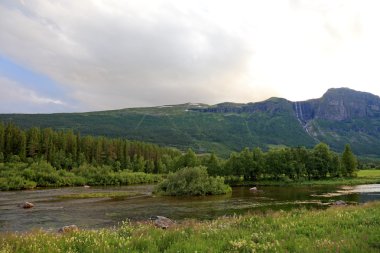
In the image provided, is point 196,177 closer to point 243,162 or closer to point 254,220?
point 243,162

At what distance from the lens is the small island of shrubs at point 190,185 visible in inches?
3364

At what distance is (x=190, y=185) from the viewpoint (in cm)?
8562

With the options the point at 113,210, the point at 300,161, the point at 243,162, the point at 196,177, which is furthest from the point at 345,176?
the point at 113,210

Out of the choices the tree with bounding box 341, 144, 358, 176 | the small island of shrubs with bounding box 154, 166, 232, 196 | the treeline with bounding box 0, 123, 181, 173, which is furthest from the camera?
the treeline with bounding box 0, 123, 181, 173

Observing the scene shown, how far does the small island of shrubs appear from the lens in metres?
85.4

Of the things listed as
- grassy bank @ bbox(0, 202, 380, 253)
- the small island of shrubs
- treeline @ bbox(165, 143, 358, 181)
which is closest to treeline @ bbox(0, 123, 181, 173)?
treeline @ bbox(165, 143, 358, 181)

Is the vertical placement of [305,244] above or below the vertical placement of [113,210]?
above

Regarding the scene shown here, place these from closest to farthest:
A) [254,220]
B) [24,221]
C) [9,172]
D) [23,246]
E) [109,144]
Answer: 1. [23,246]
2. [254,220]
3. [24,221]
4. [9,172]
5. [109,144]

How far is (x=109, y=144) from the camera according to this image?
582ft

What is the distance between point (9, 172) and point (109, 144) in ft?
232

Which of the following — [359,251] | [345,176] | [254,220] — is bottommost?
[345,176]

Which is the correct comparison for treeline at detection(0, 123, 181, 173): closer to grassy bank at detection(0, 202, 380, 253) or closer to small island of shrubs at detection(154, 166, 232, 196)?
small island of shrubs at detection(154, 166, 232, 196)

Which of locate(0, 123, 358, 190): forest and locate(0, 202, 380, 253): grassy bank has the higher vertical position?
locate(0, 202, 380, 253): grassy bank

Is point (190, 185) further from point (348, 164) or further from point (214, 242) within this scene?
point (348, 164)
